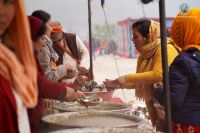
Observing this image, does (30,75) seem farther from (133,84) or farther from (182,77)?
(133,84)

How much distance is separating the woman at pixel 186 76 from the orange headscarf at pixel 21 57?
3.19ft

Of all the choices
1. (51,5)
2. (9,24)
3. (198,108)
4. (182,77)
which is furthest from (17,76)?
(51,5)

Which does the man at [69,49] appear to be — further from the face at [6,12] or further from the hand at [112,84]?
the face at [6,12]

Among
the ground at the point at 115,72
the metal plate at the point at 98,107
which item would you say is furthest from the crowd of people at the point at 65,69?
the ground at the point at 115,72

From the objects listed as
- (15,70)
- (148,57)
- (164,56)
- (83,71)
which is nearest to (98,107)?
(148,57)

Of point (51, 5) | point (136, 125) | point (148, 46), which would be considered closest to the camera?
point (136, 125)

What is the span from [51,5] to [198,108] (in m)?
2.71

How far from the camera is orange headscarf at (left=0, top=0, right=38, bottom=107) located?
3.38 ft

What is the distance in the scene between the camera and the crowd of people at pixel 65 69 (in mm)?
1023

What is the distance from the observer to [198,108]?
6.42 feet

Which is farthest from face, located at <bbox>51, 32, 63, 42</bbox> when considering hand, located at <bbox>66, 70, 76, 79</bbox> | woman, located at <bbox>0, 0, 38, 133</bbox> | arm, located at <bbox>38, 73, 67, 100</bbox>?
woman, located at <bbox>0, 0, 38, 133</bbox>

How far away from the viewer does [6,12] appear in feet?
3.48

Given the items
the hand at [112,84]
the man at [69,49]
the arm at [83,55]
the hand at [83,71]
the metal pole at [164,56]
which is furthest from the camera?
the arm at [83,55]

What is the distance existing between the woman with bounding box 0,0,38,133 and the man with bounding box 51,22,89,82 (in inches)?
85.6
